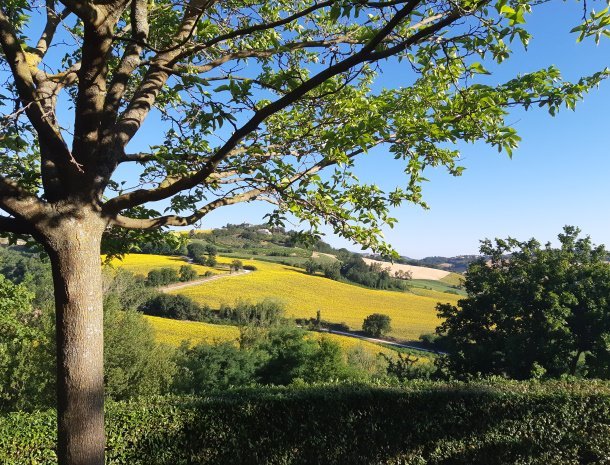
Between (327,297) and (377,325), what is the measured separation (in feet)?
39.8

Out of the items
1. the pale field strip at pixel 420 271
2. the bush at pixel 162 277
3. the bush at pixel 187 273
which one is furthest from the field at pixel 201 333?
the pale field strip at pixel 420 271

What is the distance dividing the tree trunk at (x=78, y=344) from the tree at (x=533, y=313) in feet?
67.9

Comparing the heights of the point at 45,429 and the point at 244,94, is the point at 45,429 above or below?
below

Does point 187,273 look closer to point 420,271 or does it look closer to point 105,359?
point 420,271

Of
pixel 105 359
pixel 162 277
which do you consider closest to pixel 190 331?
Result: pixel 162 277

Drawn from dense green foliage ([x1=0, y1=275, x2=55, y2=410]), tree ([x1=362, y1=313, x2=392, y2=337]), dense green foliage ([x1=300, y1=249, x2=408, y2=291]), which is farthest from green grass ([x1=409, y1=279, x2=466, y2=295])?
dense green foliage ([x1=0, y1=275, x2=55, y2=410])

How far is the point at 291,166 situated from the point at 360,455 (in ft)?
17.4

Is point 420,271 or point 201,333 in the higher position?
point 420,271

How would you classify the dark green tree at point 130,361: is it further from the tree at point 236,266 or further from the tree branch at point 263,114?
the tree at point 236,266

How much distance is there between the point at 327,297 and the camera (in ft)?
202

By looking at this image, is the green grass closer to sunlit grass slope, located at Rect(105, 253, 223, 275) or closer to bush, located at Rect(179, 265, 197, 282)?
sunlit grass slope, located at Rect(105, 253, 223, 275)

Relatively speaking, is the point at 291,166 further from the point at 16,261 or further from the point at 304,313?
the point at 16,261

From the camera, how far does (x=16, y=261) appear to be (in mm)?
60500

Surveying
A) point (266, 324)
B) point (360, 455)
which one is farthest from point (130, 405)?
point (266, 324)
